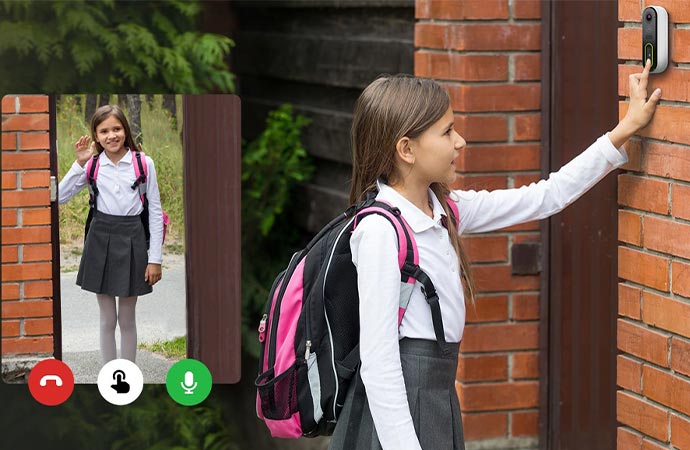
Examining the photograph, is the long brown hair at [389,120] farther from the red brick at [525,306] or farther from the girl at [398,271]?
the red brick at [525,306]

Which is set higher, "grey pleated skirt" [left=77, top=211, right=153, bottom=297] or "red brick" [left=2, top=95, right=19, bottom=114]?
"red brick" [left=2, top=95, right=19, bottom=114]

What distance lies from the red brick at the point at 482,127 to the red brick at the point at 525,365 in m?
0.79

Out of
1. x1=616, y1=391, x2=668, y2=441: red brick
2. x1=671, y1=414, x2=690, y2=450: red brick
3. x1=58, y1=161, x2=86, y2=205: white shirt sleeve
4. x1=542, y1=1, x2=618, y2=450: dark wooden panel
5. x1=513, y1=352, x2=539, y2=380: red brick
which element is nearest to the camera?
x1=671, y1=414, x2=690, y2=450: red brick

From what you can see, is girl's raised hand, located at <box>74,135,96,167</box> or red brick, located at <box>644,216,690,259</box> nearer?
red brick, located at <box>644,216,690,259</box>

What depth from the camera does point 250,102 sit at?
7.10 m

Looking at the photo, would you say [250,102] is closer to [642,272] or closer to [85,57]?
[85,57]

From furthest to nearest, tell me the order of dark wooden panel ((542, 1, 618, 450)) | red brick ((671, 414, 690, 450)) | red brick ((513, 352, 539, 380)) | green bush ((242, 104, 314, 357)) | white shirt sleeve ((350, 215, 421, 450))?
green bush ((242, 104, 314, 357)) < red brick ((513, 352, 539, 380)) < dark wooden panel ((542, 1, 618, 450)) < red brick ((671, 414, 690, 450)) < white shirt sleeve ((350, 215, 421, 450))

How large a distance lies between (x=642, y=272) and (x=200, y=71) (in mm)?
3479

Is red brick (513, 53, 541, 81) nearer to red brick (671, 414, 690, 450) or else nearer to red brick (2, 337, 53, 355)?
red brick (671, 414, 690, 450)

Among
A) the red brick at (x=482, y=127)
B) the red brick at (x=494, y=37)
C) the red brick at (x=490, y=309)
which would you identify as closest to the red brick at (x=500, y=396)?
the red brick at (x=490, y=309)

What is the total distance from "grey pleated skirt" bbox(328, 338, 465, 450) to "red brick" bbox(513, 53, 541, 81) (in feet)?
5.53

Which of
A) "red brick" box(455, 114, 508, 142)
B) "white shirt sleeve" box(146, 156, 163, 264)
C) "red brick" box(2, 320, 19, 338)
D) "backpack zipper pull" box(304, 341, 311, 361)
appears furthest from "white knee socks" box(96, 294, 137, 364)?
"red brick" box(455, 114, 508, 142)

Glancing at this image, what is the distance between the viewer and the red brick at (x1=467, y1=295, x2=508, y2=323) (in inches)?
170

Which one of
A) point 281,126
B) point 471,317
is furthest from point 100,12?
point 471,317
